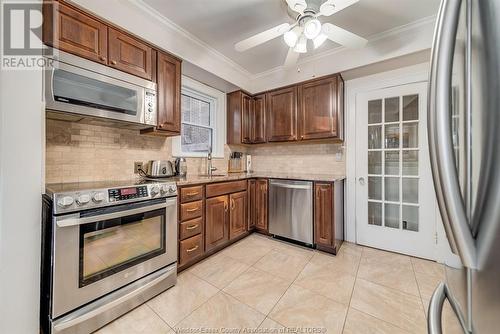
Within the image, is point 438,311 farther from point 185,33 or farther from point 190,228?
point 185,33

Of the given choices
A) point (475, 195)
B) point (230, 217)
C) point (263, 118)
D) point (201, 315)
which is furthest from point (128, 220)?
point (263, 118)

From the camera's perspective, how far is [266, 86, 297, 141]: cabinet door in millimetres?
3104

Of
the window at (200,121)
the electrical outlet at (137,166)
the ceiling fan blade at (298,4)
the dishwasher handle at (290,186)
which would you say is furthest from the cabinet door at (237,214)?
the ceiling fan blade at (298,4)

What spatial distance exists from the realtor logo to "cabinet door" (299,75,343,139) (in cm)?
268

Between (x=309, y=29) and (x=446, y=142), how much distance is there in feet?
5.52

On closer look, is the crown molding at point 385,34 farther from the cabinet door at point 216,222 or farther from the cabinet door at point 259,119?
the cabinet door at point 216,222

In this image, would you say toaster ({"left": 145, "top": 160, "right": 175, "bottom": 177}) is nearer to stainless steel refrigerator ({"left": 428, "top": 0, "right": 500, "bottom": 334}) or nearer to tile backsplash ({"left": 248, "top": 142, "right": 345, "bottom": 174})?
tile backsplash ({"left": 248, "top": 142, "right": 345, "bottom": 174})

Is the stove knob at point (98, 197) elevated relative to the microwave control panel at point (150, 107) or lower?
lower

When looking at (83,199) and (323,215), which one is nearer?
(83,199)

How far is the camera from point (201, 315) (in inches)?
60.4

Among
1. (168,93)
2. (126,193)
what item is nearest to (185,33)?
(168,93)

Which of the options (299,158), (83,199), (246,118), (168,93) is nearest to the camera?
(83,199)

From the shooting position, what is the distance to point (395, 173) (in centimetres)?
262

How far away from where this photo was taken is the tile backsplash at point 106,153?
1.81 metres
